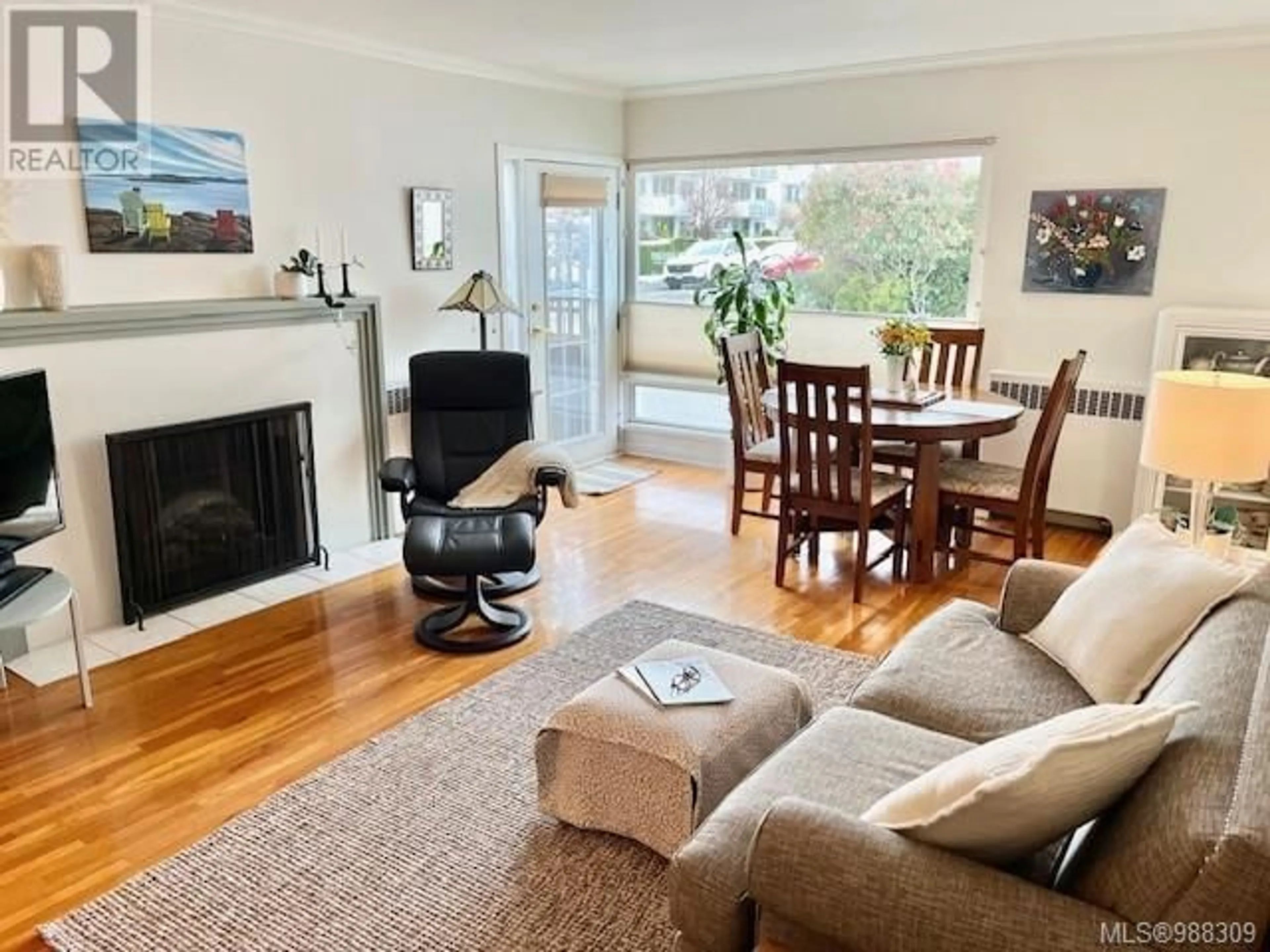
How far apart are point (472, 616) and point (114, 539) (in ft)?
4.74

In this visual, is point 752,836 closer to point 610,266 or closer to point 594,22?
point 594,22

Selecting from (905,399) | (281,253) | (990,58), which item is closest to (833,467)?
(905,399)

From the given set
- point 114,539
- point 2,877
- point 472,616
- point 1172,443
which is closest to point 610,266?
point 472,616

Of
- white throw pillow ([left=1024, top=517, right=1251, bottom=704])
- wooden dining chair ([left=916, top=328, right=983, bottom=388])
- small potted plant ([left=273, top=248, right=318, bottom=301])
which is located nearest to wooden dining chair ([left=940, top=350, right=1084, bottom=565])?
wooden dining chair ([left=916, top=328, right=983, bottom=388])

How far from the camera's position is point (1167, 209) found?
452 cm

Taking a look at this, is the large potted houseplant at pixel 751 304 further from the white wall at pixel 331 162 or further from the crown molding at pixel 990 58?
the white wall at pixel 331 162

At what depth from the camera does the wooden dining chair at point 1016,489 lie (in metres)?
3.86

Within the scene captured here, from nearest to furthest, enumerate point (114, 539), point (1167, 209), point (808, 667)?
point (808, 667), point (114, 539), point (1167, 209)

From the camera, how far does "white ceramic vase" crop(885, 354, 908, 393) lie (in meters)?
4.47

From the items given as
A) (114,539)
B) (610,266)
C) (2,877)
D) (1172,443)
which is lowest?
(2,877)

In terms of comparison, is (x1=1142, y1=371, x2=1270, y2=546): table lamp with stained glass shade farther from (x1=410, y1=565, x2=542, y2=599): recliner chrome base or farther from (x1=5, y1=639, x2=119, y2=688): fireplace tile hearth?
(x1=5, y1=639, x2=119, y2=688): fireplace tile hearth

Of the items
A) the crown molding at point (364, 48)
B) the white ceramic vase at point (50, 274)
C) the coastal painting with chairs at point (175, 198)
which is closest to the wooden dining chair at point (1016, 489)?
the crown molding at point (364, 48)

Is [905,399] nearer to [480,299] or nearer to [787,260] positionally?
[787,260]

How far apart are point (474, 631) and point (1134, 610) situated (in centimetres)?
240
